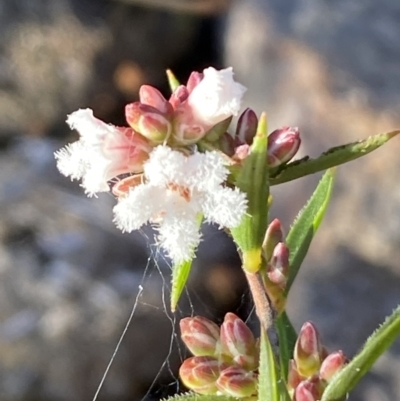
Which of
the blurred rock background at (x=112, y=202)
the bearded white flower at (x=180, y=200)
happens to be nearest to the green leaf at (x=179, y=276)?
the bearded white flower at (x=180, y=200)

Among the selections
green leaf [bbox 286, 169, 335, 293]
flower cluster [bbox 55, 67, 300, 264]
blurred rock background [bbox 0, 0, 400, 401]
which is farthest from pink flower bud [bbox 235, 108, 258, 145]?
blurred rock background [bbox 0, 0, 400, 401]

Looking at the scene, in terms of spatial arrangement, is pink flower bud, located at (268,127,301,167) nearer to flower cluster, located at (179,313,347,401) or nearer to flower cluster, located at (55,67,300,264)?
flower cluster, located at (55,67,300,264)

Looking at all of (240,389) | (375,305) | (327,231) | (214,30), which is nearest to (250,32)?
(214,30)

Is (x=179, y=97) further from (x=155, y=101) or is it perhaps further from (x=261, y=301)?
(x=261, y=301)

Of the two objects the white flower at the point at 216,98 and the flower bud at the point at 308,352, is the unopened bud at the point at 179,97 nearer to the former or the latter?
the white flower at the point at 216,98

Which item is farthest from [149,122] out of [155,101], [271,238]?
[271,238]

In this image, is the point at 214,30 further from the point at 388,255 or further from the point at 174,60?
the point at 388,255
